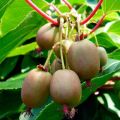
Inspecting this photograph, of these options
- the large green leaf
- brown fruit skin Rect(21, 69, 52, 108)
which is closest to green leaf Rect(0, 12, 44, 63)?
the large green leaf

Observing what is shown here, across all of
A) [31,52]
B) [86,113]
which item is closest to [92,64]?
[86,113]

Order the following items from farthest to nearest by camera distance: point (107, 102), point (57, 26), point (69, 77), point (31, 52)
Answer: point (31, 52) → point (107, 102) → point (57, 26) → point (69, 77)

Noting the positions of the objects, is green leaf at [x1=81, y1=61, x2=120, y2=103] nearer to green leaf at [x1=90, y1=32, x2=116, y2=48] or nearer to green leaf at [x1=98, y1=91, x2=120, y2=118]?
green leaf at [x1=90, y1=32, x2=116, y2=48]

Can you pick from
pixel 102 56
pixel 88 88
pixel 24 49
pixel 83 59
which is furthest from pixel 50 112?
pixel 24 49

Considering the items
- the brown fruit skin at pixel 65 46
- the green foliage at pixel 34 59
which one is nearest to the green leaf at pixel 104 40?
the green foliage at pixel 34 59

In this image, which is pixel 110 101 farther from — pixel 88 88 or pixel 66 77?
pixel 66 77

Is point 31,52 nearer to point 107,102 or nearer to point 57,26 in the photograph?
point 107,102

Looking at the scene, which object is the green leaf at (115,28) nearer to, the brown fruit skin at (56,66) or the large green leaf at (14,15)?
the large green leaf at (14,15)
